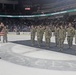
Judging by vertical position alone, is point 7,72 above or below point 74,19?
below

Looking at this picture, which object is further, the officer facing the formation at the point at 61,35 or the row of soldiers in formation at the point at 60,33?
the row of soldiers in formation at the point at 60,33

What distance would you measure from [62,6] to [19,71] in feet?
121

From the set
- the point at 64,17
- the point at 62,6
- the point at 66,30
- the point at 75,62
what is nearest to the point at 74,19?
the point at 64,17

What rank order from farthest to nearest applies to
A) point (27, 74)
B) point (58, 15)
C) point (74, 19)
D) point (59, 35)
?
point (58, 15) < point (74, 19) < point (59, 35) < point (27, 74)

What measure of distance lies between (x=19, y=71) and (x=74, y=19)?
3139 cm

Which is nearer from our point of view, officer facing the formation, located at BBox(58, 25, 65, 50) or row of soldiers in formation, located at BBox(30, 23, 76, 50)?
officer facing the formation, located at BBox(58, 25, 65, 50)

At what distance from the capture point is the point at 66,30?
16875 millimetres

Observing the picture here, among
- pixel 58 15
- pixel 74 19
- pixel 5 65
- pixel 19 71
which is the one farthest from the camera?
pixel 58 15

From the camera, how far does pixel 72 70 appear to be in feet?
31.2

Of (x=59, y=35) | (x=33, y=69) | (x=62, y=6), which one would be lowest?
(x=33, y=69)

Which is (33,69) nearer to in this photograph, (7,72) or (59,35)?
(7,72)

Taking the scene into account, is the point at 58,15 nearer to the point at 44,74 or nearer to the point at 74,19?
the point at 74,19

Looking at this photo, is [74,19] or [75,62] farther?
[74,19]

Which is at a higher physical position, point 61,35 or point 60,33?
point 60,33
